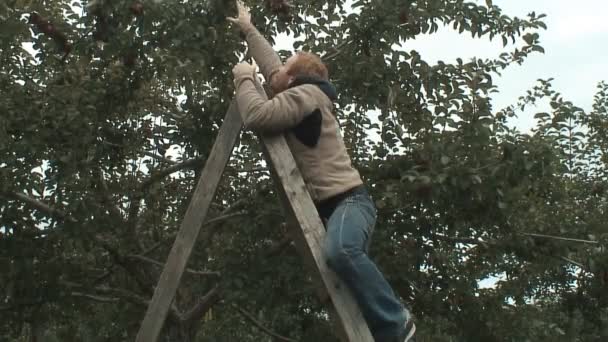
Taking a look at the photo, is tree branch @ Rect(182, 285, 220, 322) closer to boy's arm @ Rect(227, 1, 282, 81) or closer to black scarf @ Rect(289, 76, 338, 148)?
boy's arm @ Rect(227, 1, 282, 81)

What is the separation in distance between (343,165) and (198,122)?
3206 millimetres

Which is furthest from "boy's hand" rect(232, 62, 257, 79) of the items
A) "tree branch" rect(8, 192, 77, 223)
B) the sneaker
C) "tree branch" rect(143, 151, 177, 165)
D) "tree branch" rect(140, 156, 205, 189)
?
"tree branch" rect(143, 151, 177, 165)

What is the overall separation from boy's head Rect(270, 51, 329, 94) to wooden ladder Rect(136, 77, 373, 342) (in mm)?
91

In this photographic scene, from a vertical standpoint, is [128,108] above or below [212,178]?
above

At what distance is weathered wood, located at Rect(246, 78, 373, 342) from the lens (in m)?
3.13

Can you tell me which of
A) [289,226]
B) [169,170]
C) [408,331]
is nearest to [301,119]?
[289,226]

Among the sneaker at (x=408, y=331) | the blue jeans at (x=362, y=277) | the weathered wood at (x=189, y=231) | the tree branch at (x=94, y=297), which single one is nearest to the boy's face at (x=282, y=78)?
A: the weathered wood at (x=189, y=231)

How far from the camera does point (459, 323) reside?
6.85 metres

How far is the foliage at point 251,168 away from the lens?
562cm

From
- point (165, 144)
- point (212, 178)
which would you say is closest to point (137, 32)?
point (165, 144)

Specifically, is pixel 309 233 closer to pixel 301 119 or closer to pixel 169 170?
pixel 301 119

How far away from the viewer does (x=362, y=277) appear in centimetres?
308

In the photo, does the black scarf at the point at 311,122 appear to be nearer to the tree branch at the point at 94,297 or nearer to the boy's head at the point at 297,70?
the boy's head at the point at 297,70

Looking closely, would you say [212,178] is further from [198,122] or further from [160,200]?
[160,200]
